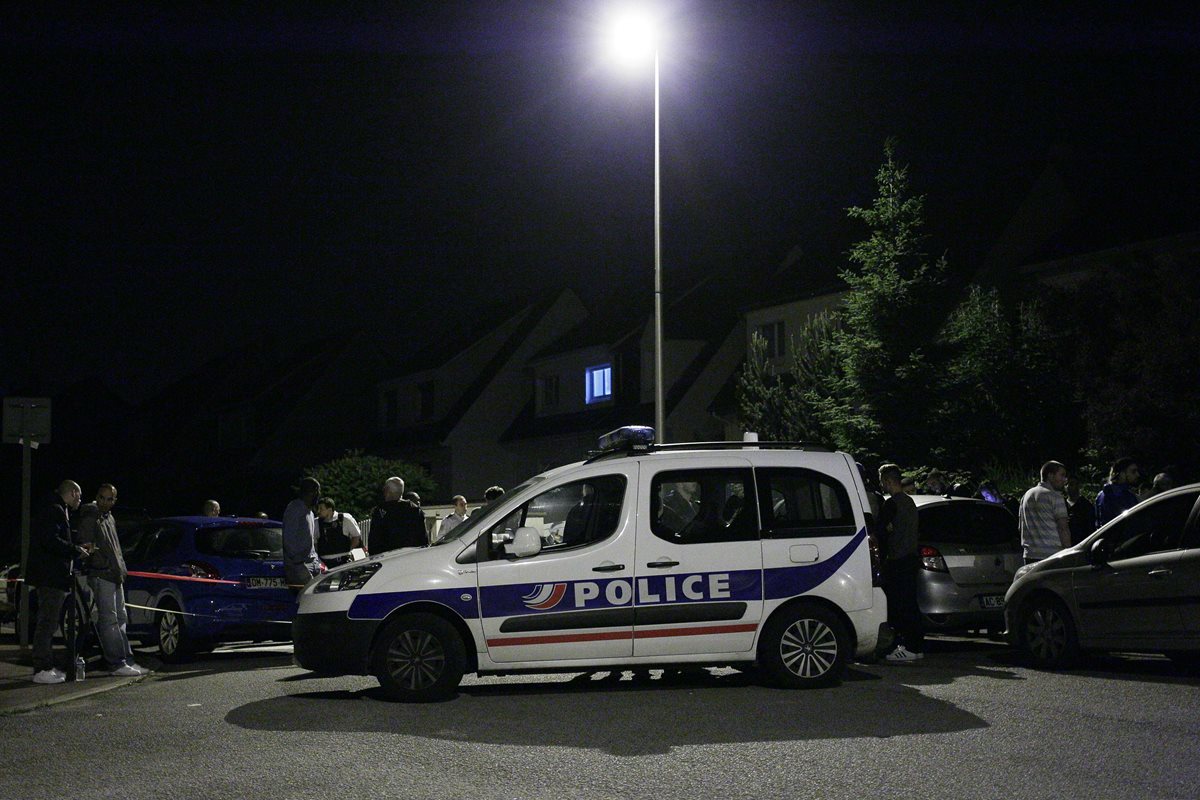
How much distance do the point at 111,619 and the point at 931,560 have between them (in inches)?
312

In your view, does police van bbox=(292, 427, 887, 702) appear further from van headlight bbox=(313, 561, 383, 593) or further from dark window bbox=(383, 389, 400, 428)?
dark window bbox=(383, 389, 400, 428)

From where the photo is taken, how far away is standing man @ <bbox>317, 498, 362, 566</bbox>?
608 inches

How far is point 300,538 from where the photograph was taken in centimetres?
1404

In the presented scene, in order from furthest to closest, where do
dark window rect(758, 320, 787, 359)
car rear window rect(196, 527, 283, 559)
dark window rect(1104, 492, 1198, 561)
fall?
dark window rect(758, 320, 787, 359), car rear window rect(196, 527, 283, 559), dark window rect(1104, 492, 1198, 561)

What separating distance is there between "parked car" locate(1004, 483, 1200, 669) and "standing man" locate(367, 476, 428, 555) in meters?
5.92

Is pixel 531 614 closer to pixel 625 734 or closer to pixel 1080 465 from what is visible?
pixel 625 734

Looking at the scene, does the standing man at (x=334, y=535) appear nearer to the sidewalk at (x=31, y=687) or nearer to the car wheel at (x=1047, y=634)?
the sidewalk at (x=31, y=687)

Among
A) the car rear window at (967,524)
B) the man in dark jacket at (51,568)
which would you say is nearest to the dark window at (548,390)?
the car rear window at (967,524)

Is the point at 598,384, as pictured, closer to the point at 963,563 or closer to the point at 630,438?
the point at 963,563

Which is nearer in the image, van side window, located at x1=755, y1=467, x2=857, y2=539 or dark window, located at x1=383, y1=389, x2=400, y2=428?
van side window, located at x1=755, y1=467, x2=857, y2=539

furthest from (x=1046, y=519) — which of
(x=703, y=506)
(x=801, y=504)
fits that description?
(x=703, y=506)

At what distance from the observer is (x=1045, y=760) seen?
7.56 m

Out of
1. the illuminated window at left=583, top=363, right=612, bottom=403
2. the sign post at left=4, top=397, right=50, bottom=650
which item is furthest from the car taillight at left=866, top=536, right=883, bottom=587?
the illuminated window at left=583, top=363, right=612, bottom=403

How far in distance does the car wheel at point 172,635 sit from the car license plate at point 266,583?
0.77 metres
